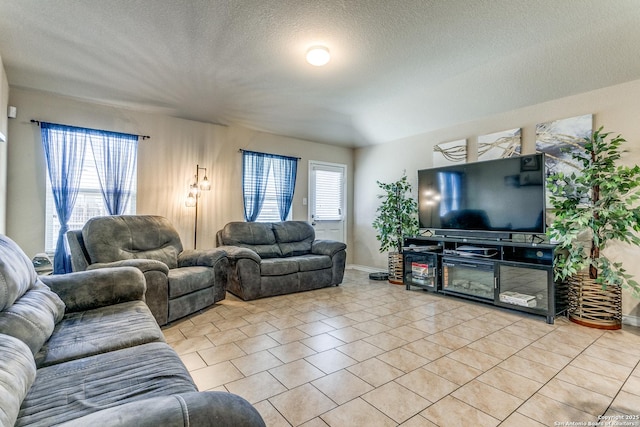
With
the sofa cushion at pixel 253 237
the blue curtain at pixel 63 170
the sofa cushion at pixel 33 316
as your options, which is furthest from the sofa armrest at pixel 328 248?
the sofa cushion at pixel 33 316

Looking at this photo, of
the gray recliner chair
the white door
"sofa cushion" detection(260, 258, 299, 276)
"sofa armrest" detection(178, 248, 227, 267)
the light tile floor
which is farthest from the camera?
the white door

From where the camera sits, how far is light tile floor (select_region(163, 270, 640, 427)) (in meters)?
1.74

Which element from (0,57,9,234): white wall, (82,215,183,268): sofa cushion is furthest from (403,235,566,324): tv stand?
(0,57,9,234): white wall

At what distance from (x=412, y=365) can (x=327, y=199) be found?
397 centimetres

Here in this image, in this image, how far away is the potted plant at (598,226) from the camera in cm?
284

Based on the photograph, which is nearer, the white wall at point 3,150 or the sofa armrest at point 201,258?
the white wall at point 3,150

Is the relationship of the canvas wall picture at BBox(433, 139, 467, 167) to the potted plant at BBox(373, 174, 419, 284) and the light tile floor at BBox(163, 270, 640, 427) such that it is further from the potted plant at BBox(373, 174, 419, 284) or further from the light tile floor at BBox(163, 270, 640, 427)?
the light tile floor at BBox(163, 270, 640, 427)

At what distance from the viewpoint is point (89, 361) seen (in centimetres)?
135

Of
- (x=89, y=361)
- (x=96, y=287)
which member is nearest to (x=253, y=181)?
(x=96, y=287)

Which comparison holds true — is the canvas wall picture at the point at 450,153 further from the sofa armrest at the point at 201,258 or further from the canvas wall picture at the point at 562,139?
the sofa armrest at the point at 201,258

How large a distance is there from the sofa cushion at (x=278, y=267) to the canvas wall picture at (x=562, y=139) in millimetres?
3238

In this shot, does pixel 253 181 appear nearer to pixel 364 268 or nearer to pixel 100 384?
pixel 364 268

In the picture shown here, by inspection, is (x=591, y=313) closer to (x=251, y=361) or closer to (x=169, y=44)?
(x=251, y=361)

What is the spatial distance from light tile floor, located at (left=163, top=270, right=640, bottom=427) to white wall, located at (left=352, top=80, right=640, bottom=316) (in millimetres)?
1430
